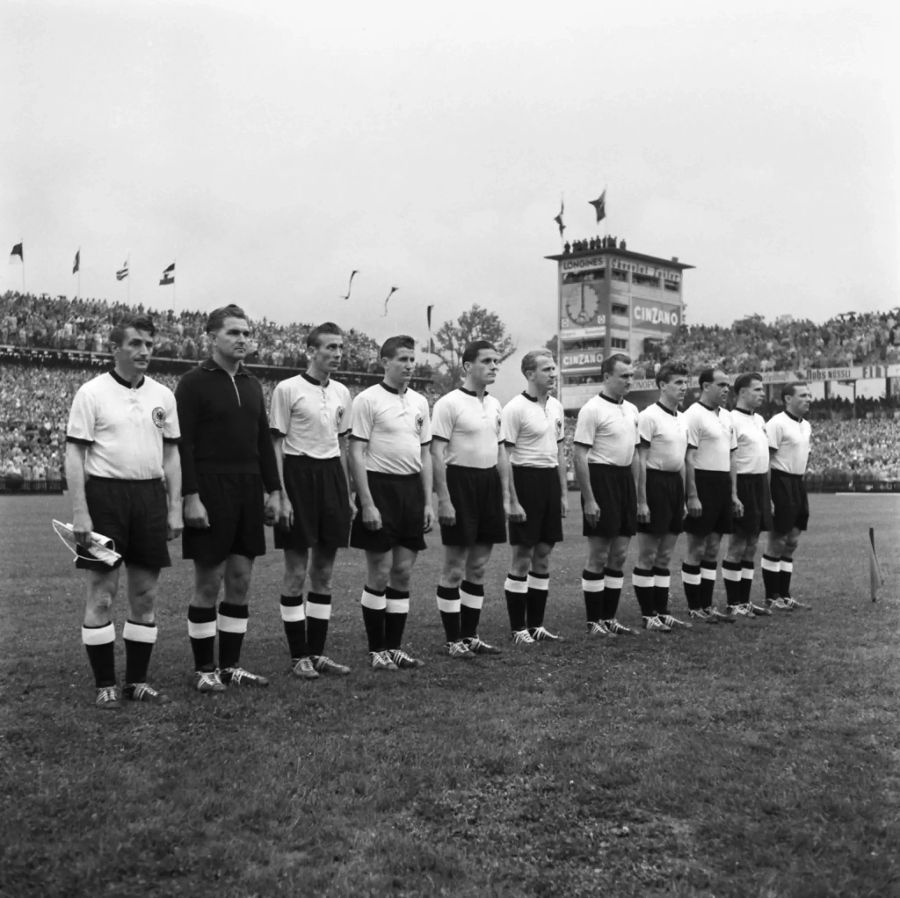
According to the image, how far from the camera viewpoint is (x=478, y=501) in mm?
7352

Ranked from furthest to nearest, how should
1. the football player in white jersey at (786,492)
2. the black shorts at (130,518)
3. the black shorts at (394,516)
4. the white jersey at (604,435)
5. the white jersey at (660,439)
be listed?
the football player in white jersey at (786,492), the white jersey at (660,439), the white jersey at (604,435), the black shorts at (394,516), the black shorts at (130,518)

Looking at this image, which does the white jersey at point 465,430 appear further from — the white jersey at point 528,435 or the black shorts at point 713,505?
the black shorts at point 713,505

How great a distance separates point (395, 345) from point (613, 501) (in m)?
→ 2.44

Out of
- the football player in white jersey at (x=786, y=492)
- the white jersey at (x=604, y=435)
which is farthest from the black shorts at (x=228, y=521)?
the football player in white jersey at (x=786, y=492)

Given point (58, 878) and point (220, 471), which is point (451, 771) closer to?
point (58, 878)

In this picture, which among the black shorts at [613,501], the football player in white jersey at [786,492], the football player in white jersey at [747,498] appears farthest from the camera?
the football player in white jersey at [786,492]

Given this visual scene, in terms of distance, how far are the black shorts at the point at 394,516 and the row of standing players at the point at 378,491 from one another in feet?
0.04

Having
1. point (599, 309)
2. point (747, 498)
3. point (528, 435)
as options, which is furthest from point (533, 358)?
point (599, 309)

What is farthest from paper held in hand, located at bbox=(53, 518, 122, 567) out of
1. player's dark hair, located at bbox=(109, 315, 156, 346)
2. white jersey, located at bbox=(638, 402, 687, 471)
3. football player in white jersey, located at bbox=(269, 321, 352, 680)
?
white jersey, located at bbox=(638, 402, 687, 471)

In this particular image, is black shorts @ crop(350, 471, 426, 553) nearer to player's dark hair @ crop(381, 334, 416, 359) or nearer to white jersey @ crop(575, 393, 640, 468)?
player's dark hair @ crop(381, 334, 416, 359)

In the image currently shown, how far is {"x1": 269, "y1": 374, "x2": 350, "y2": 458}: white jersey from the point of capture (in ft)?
21.2

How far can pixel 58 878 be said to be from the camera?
3.28 m

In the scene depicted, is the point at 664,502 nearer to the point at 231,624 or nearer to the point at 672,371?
the point at 672,371

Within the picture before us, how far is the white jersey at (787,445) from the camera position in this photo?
10102 mm
